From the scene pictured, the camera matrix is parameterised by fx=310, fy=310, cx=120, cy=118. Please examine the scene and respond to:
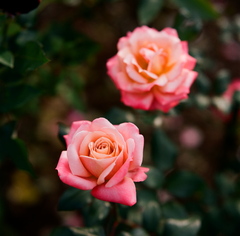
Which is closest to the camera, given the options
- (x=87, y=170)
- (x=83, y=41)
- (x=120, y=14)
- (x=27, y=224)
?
(x=87, y=170)

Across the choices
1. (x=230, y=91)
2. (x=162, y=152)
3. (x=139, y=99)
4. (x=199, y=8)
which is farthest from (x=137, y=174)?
(x=230, y=91)

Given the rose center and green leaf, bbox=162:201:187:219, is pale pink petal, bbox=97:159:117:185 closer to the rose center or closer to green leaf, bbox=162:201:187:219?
the rose center

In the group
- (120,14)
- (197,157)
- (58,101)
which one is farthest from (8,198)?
(120,14)

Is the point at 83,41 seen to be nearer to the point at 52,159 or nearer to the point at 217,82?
the point at 217,82

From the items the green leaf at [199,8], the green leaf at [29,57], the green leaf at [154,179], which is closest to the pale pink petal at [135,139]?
the green leaf at [29,57]

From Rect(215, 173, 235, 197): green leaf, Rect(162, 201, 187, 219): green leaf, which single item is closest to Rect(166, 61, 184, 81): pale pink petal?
Rect(162, 201, 187, 219): green leaf

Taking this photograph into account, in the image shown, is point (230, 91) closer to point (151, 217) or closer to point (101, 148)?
point (151, 217)
